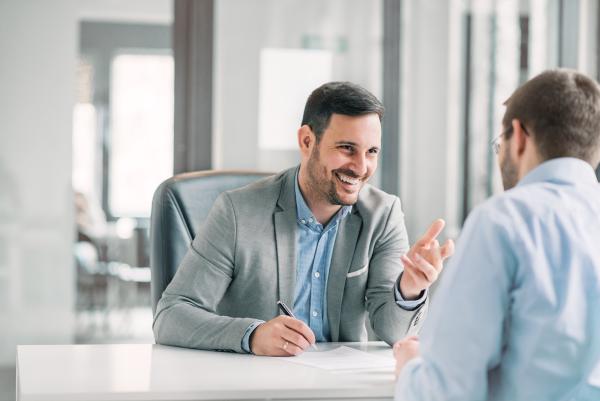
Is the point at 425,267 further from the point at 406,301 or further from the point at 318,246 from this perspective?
the point at 318,246

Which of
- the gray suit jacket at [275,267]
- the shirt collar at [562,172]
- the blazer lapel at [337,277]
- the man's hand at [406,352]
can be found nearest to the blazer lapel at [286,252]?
the gray suit jacket at [275,267]

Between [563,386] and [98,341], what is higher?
[563,386]

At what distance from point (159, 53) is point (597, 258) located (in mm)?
3313

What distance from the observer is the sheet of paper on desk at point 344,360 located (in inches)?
78.6

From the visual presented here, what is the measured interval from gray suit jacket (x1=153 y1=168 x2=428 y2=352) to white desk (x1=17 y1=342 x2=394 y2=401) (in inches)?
8.4

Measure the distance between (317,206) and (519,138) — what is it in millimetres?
1016

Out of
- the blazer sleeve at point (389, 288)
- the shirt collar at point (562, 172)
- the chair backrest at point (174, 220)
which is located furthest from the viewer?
the chair backrest at point (174, 220)

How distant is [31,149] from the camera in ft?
14.1

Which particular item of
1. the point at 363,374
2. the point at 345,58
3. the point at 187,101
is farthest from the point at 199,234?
the point at 345,58

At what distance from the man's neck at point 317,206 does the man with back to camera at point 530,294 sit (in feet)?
3.36

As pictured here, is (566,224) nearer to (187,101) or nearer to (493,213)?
(493,213)

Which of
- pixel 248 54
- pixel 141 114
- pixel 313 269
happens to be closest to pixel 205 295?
pixel 313 269

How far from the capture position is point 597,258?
1415mm

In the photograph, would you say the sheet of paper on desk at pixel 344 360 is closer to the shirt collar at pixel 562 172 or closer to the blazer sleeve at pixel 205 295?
the blazer sleeve at pixel 205 295
